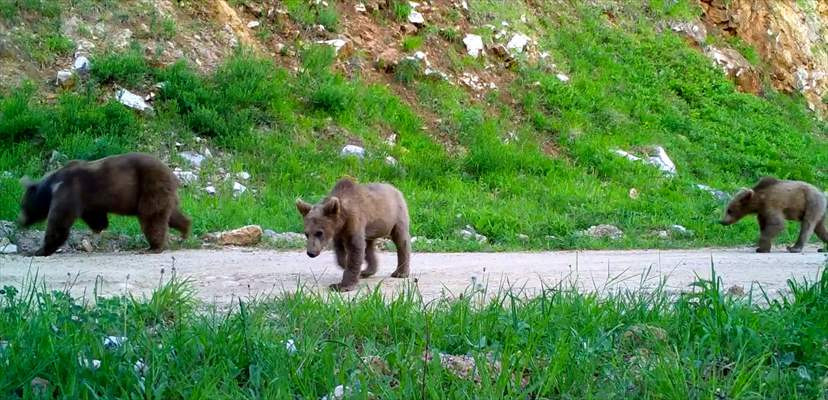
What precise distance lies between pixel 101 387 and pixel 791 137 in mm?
23974

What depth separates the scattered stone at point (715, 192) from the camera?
17425mm

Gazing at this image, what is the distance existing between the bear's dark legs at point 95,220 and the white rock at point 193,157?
160 inches

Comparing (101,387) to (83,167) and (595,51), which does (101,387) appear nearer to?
(83,167)

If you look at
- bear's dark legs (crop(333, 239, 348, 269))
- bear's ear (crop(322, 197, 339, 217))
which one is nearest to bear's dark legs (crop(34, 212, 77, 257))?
bear's dark legs (crop(333, 239, 348, 269))

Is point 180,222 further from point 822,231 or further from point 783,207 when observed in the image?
point 822,231

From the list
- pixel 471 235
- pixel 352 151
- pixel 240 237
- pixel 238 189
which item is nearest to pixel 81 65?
pixel 238 189

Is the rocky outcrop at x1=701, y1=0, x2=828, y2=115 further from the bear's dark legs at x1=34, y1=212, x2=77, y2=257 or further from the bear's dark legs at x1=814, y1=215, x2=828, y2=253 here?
the bear's dark legs at x1=34, y1=212, x2=77, y2=257

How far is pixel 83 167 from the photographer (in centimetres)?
1020

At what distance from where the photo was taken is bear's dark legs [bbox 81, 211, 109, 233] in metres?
10.2

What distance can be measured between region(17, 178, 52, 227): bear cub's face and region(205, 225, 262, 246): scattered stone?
2.02 m

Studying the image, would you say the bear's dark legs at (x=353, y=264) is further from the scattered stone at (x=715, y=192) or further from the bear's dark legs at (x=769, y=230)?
the scattered stone at (x=715, y=192)

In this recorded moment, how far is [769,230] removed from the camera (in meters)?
12.8

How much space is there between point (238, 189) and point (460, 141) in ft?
18.4

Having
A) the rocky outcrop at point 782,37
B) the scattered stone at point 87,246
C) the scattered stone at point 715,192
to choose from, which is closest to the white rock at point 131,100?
the scattered stone at point 87,246
